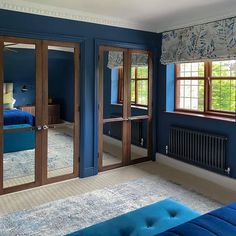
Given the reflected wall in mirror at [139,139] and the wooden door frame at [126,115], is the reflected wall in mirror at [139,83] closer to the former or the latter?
the wooden door frame at [126,115]

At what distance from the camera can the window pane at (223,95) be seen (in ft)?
12.8

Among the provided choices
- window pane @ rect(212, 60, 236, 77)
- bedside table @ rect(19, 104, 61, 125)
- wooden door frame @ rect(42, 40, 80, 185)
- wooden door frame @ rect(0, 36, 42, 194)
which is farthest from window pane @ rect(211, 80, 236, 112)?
wooden door frame @ rect(0, 36, 42, 194)

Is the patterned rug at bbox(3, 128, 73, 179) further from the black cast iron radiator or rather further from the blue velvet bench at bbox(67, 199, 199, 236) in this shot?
the blue velvet bench at bbox(67, 199, 199, 236)

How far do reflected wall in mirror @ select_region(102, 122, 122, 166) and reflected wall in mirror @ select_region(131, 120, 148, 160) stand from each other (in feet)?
0.96

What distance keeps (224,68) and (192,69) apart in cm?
59

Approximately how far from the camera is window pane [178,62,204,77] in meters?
4.30

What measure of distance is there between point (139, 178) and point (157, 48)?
2.29 m

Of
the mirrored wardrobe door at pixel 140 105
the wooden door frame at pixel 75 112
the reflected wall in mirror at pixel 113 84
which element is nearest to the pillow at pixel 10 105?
the wooden door frame at pixel 75 112

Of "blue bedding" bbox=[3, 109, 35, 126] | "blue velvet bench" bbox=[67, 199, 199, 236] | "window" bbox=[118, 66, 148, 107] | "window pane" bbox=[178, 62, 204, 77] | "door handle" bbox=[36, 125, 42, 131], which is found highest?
"window pane" bbox=[178, 62, 204, 77]

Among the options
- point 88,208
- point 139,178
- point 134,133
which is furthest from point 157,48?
point 88,208

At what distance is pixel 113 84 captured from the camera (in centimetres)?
441

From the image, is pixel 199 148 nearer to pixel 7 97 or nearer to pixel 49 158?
pixel 49 158

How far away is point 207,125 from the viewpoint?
405 centimetres

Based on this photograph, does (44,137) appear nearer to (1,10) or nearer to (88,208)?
(88,208)
